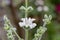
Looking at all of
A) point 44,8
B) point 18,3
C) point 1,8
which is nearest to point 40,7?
point 44,8

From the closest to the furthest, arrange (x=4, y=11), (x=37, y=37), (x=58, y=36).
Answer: (x=37, y=37), (x=58, y=36), (x=4, y=11)

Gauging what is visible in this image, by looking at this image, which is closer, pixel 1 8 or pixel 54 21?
pixel 54 21

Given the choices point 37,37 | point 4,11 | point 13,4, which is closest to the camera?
point 37,37

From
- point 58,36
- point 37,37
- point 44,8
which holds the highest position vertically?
point 37,37

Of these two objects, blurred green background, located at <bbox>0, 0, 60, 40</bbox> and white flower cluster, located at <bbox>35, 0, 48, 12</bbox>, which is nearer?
blurred green background, located at <bbox>0, 0, 60, 40</bbox>

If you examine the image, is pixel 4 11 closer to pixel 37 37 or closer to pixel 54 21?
pixel 54 21

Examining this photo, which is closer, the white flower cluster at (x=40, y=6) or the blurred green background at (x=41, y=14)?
the blurred green background at (x=41, y=14)

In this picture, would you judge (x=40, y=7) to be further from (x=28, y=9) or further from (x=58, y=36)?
(x=28, y=9)

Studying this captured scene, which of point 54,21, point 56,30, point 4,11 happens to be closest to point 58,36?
point 56,30

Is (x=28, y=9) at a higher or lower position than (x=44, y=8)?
higher
